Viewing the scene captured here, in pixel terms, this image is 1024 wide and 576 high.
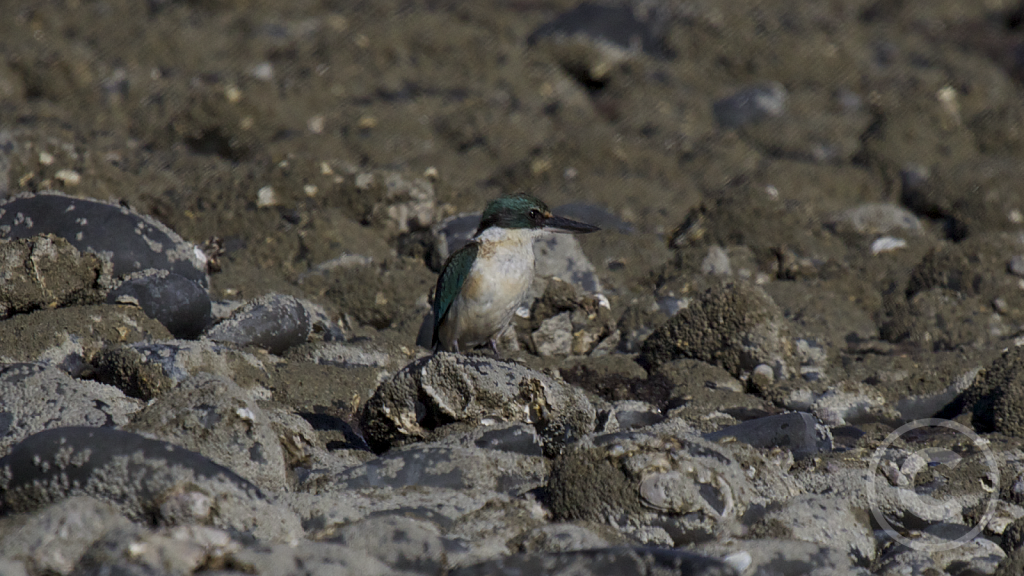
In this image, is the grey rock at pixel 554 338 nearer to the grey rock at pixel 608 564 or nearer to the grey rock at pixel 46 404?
the grey rock at pixel 46 404

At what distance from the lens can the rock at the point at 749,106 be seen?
14.3 m

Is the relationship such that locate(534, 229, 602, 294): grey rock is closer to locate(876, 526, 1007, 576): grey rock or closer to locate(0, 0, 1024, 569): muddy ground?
locate(0, 0, 1024, 569): muddy ground

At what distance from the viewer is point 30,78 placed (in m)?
12.8

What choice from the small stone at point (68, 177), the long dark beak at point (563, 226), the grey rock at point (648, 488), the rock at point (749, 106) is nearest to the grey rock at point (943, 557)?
the grey rock at point (648, 488)

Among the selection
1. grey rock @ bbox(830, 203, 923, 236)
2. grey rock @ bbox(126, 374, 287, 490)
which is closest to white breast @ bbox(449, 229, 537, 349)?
grey rock @ bbox(126, 374, 287, 490)

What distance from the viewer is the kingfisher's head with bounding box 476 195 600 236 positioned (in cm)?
629

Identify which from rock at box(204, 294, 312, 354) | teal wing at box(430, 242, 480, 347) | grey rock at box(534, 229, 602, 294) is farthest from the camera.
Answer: grey rock at box(534, 229, 602, 294)

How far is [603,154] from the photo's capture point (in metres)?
11.7

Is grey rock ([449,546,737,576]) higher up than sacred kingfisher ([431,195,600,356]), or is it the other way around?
grey rock ([449,546,737,576])

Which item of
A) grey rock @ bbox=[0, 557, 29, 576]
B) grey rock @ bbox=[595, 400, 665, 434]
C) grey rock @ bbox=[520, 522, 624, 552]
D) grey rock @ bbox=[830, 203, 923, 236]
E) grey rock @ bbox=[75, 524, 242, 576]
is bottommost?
grey rock @ bbox=[830, 203, 923, 236]

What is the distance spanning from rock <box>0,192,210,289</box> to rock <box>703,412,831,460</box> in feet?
11.3

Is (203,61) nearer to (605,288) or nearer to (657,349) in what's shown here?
(605,288)

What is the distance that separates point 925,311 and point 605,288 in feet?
7.63

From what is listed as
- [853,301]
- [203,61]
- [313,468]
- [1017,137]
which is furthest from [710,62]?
[313,468]
